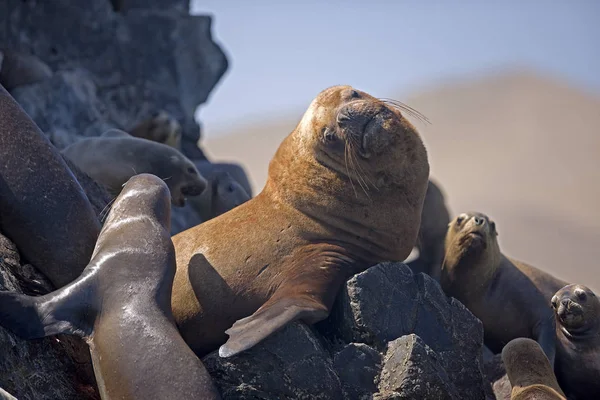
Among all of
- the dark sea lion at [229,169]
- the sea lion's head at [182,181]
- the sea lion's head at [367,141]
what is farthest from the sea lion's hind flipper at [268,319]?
the dark sea lion at [229,169]

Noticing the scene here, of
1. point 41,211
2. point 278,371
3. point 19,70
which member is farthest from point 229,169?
point 278,371

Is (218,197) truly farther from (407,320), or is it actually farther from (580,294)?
(407,320)

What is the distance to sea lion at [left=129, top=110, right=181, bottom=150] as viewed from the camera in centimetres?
1384

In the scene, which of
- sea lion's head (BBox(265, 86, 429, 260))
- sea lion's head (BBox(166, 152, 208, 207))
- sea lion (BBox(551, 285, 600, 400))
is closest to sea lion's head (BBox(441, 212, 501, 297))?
sea lion (BBox(551, 285, 600, 400))

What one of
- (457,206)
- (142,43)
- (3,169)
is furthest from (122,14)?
(457,206)

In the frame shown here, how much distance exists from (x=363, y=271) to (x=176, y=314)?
135cm

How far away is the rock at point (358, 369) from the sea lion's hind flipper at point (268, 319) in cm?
29

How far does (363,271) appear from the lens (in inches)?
268

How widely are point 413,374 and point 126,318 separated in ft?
5.82

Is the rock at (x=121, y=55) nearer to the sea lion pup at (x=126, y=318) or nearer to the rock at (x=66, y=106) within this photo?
the rock at (x=66, y=106)

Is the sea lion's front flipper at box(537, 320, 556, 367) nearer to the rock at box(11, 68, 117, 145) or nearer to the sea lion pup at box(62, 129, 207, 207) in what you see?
the sea lion pup at box(62, 129, 207, 207)

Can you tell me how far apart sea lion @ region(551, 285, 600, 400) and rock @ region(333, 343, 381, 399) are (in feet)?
7.49

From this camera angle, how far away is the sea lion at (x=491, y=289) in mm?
8828

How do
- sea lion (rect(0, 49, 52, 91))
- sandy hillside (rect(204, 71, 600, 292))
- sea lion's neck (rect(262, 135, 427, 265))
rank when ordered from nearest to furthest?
sea lion's neck (rect(262, 135, 427, 265)), sea lion (rect(0, 49, 52, 91)), sandy hillside (rect(204, 71, 600, 292))
